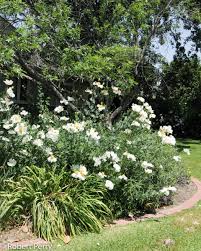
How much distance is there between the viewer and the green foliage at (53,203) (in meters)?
5.95

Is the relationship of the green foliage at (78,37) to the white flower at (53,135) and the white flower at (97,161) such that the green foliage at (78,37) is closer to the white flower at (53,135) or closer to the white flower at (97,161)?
the white flower at (53,135)

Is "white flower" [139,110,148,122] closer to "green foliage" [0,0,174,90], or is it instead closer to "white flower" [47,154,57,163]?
"white flower" [47,154,57,163]

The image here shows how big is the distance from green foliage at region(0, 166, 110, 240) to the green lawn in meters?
0.24

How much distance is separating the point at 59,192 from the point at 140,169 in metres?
1.48

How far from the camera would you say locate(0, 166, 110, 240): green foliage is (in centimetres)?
595

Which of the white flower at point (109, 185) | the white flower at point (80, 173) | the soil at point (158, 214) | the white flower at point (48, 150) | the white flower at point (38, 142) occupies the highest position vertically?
the white flower at point (38, 142)

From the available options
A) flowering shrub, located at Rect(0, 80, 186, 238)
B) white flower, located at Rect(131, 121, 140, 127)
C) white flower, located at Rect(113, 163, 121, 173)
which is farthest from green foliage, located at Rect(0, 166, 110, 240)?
white flower, located at Rect(131, 121, 140, 127)

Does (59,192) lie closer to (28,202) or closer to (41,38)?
(28,202)

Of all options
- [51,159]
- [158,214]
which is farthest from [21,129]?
[158,214]

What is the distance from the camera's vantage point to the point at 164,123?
77.7 feet

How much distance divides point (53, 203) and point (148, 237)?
131cm

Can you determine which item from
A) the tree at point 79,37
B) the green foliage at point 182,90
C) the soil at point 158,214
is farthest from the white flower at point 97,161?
the green foliage at point 182,90

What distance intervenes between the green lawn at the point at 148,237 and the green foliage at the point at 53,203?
0.24 m

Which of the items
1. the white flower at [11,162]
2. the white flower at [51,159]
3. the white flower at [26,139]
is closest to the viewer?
the white flower at [11,162]
